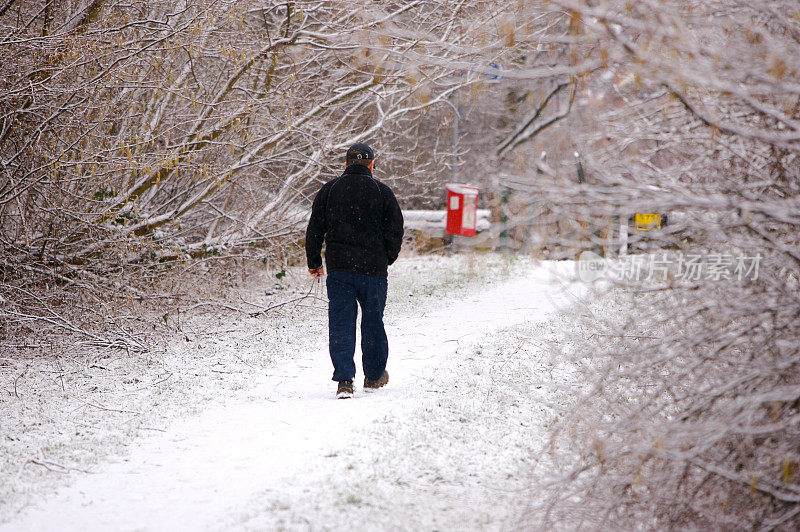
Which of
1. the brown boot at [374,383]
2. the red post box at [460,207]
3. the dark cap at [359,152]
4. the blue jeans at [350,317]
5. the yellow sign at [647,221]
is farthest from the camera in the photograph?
the red post box at [460,207]

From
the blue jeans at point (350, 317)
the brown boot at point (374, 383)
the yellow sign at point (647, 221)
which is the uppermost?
the yellow sign at point (647, 221)

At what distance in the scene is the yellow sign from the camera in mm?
3545

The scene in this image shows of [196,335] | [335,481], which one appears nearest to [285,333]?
[196,335]

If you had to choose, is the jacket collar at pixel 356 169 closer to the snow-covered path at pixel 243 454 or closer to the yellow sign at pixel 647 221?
the snow-covered path at pixel 243 454

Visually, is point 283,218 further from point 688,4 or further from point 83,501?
point 688,4

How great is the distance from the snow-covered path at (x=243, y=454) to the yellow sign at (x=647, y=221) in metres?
0.39

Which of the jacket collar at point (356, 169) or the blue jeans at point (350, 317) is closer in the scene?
the blue jeans at point (350, 317)

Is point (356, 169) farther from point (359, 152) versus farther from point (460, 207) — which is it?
point (460, 207)

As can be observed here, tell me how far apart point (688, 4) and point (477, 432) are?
3187mm

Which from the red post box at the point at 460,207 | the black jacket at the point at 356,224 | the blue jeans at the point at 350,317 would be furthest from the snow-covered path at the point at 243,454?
the red post box at the point at 460,207

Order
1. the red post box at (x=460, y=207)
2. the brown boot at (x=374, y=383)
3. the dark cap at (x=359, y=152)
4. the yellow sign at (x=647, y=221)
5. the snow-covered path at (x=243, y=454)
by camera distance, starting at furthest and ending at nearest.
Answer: the red post box at (x=460, y=207) < the brown boot at (x=374, y=383) < the dark cap at (x=359, y=152) < the snow-covered path at (x=243, y=454) < the yellow sign at (x=647, y=221)

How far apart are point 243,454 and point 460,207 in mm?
13733

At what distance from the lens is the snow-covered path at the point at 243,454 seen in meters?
3.89

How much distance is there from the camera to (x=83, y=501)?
414cm
